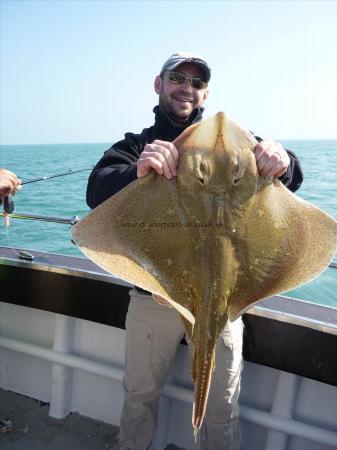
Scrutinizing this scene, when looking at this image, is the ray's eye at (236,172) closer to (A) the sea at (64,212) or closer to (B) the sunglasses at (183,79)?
(B) the sunglasses at (183,79)

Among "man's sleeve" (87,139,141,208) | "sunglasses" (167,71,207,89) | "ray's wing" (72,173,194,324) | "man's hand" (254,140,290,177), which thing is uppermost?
"sunglasses" (167,71,207,89)

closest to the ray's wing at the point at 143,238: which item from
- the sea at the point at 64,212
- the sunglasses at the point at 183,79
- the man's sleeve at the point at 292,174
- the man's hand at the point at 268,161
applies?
the man's hand at the point at 268,161

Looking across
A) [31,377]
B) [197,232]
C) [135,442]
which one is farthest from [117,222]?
[31,377]

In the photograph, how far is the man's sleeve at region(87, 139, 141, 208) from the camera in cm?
239

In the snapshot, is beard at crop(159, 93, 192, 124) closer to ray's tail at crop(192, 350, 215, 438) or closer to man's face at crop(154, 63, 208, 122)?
man's face at crop(154, 63, 208, 122)

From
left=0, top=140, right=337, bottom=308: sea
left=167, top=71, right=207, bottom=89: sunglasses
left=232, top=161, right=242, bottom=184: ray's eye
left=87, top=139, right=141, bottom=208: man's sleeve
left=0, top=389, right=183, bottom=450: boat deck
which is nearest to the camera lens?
left=232, top=161, right=242, bottom=184: ray's eye

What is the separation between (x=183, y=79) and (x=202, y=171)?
132 cm

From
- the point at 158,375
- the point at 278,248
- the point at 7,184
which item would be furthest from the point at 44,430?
the point at 278,248

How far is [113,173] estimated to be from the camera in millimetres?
2488

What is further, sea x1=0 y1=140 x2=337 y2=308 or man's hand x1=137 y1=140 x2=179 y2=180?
sea x1=0 y1=140 x2=337 y2=308

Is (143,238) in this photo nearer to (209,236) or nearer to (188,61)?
(209,236)

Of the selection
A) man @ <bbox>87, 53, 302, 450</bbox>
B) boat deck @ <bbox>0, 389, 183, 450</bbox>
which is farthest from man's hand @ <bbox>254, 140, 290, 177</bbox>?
boat deck @ <bbox>0, 389, 183, 450</bbox>

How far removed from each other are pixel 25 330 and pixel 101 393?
37.1 inches

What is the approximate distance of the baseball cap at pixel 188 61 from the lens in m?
2.77
